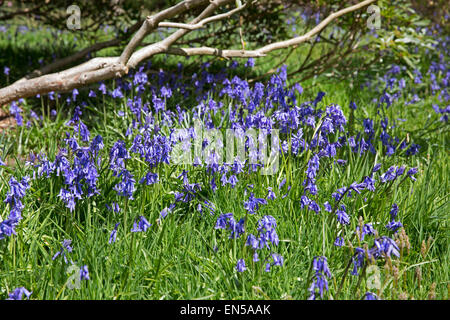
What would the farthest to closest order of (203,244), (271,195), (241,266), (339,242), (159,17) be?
1. (159,17)
2. (271,195)
3. (203,244)
4. (339,242)
5. (241,266)

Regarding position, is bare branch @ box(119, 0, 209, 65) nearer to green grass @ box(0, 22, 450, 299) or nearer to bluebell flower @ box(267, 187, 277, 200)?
green grass @ box(0, 22, 450, 299)

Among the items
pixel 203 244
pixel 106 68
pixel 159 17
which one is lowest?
pixel 203 244

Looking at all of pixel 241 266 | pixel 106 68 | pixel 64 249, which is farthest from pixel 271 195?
pixel 106 68

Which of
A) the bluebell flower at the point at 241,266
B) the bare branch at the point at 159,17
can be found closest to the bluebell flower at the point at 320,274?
the bluebell flower at the point at 241,266

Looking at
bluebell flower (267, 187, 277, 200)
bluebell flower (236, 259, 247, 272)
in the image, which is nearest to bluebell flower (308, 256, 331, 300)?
bluebell flower (236, 259, 247, 272)

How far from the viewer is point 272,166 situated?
10.3 feet

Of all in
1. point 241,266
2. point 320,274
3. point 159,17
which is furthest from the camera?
point 159,17

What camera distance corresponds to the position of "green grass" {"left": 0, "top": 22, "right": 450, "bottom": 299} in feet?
6.94

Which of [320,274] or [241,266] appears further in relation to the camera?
[241,266]

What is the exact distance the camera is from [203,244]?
96.0 inches

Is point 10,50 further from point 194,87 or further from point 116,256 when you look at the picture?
point 116,256

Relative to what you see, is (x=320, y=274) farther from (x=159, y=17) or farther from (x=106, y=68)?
(x=106, y=68)

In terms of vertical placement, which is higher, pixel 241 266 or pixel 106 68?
pixel 106 68

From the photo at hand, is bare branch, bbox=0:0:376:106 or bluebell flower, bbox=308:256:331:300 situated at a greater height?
bare branch, bbox=0:0:376:106
